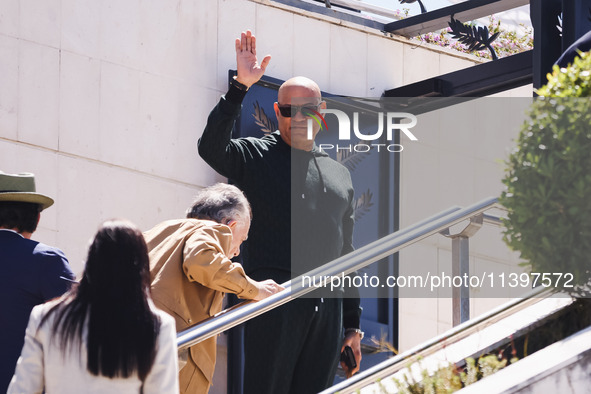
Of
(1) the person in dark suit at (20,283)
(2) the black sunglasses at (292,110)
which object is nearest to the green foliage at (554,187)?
(2) the black sunglasses at (292,110)

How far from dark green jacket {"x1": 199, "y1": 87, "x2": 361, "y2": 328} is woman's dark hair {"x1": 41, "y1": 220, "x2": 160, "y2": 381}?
1.61 m

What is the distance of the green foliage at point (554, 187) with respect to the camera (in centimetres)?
450

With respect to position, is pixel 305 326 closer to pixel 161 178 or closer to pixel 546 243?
pixel 546 243

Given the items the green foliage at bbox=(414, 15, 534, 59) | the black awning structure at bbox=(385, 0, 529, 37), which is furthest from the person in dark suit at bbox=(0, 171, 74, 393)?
the green foliage at bbox=(414, 15, 534, 59)

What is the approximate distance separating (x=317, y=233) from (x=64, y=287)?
1.41 metres

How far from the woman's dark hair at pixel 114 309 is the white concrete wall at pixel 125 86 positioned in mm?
3178

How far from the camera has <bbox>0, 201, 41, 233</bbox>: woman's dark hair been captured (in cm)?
508

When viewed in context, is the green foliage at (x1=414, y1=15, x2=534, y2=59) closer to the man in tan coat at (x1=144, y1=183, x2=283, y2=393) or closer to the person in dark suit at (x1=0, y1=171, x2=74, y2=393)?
the man in tan coat at (x1=144, y1=183, x2=283, y2=393)

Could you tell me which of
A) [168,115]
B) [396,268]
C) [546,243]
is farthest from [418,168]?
[546,243]

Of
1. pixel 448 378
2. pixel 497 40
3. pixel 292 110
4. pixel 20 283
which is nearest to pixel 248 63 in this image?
pixel 292 110

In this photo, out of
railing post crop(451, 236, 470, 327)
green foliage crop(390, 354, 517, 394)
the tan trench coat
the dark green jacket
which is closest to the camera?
green foliage crop(390, 354, 517, 394)

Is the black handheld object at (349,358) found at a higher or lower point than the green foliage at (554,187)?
lower

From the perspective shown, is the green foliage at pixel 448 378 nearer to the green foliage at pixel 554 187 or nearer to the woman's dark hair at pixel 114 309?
the green foliage at pixel 554 187

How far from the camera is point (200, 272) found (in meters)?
4.93
